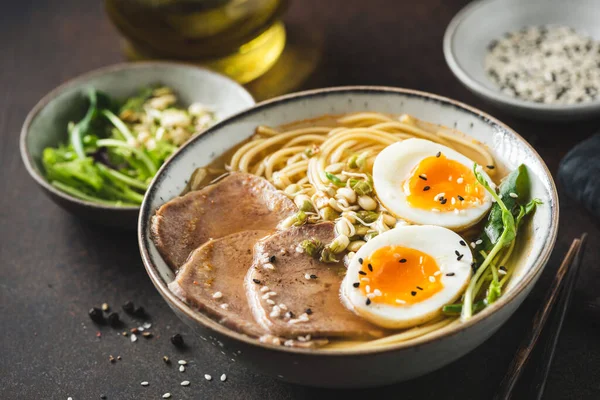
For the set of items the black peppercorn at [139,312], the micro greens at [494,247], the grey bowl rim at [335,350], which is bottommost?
the black peppercorn at [139,312]

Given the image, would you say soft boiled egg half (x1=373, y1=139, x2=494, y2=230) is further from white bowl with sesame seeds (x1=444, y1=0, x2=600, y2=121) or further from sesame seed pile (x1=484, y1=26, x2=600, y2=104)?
sesame seed pile (x1=484, y1=26, x2=600, y2=104)

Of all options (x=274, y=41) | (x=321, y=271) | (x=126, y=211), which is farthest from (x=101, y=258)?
(x=274, y=41)

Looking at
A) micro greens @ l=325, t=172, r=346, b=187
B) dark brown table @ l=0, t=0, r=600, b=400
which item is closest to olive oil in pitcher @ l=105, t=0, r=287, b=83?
dark brown table @ l=0, t=0, r=600, b=400

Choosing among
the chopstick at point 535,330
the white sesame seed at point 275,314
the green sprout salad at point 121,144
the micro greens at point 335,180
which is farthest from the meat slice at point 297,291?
the green sprout salad at point 121,144

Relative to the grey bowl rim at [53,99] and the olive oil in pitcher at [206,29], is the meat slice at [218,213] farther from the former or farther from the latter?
the olive oil in pitcher at [206,29]

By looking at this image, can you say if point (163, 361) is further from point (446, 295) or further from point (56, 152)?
point (56, 152)

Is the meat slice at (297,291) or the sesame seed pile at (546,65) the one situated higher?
the meat slice at (297,291)
